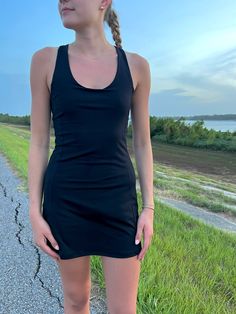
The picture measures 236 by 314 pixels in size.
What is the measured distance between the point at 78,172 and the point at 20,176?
6046 mm

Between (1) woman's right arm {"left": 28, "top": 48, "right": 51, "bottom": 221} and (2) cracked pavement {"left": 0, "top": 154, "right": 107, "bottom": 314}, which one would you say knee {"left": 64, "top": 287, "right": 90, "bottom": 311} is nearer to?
(1) woman's right arm {"left": 28, "top": 48, "right": 51, "bottom": 221}

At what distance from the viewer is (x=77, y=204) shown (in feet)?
4.46

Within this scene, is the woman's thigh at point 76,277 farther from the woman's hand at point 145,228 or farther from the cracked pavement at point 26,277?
the cracked pavement at point 26,277

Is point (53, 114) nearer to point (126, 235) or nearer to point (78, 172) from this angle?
point (78, 172)

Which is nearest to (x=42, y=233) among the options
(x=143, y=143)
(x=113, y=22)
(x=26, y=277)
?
(x=143, y=143)

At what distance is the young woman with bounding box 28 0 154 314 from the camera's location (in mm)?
1355

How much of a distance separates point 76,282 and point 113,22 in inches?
42.9

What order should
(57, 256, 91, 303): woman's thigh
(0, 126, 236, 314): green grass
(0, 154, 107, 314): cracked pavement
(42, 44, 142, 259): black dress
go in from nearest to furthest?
(42, 44, 142, 259): black dress < (57, 256, 91, 303): woman's thigh < (0, 126, 236, 314): green grass < (0, 154, 107, 314): cracked pavement

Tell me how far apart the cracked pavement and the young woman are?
1.09 metres

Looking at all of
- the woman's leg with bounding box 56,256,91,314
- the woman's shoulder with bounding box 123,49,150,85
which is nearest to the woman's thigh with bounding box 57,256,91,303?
the woman's leg with bounding box 56,256,91,314

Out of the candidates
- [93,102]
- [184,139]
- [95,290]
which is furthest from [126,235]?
[184,139]

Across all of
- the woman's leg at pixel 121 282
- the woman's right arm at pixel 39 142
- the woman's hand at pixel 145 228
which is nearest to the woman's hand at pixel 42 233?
the woman's right arm at pixel 39 142

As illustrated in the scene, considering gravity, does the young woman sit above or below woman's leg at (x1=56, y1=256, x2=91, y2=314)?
above

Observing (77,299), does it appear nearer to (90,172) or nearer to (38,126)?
(90,172)
